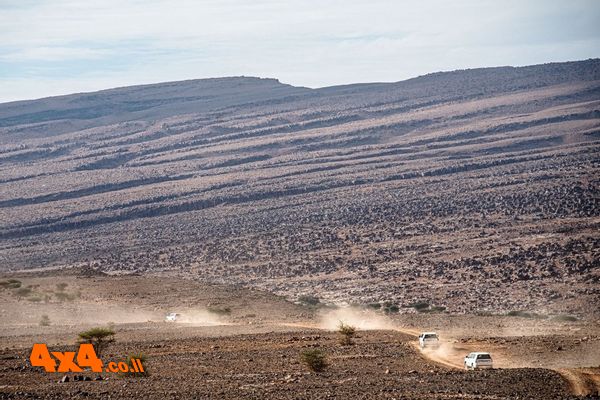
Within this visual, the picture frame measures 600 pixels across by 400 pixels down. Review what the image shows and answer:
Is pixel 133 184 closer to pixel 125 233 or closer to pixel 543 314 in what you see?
pixel 125 233

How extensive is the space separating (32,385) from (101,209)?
77194mm

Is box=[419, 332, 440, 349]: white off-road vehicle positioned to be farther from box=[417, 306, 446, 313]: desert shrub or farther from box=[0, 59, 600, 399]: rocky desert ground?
box=[417, 306, 446, 313]: desert shrub

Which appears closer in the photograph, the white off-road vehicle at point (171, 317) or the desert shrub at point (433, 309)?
the white off-road vehicle at point (171, 317)

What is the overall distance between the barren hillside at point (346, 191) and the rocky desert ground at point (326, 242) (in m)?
0.33

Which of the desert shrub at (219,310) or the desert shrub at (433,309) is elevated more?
the desert shrub at (433,309)

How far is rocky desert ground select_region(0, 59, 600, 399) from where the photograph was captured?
29.1 metres

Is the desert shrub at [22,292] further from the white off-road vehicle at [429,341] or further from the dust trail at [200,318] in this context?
the white off-road vehicle at [429,341]

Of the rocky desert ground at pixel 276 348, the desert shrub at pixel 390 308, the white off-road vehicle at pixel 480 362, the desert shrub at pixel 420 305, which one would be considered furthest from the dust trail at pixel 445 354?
the desert shrub at pixel 420 305

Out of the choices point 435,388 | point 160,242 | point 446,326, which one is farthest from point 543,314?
point 160,242

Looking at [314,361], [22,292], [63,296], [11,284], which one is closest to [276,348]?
[314,361]

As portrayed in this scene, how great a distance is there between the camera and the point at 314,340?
36125mm

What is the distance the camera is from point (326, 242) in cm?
7338

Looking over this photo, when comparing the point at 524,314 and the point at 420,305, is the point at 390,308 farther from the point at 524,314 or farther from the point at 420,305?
the point at 524,314

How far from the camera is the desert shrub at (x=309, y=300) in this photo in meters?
54.2
